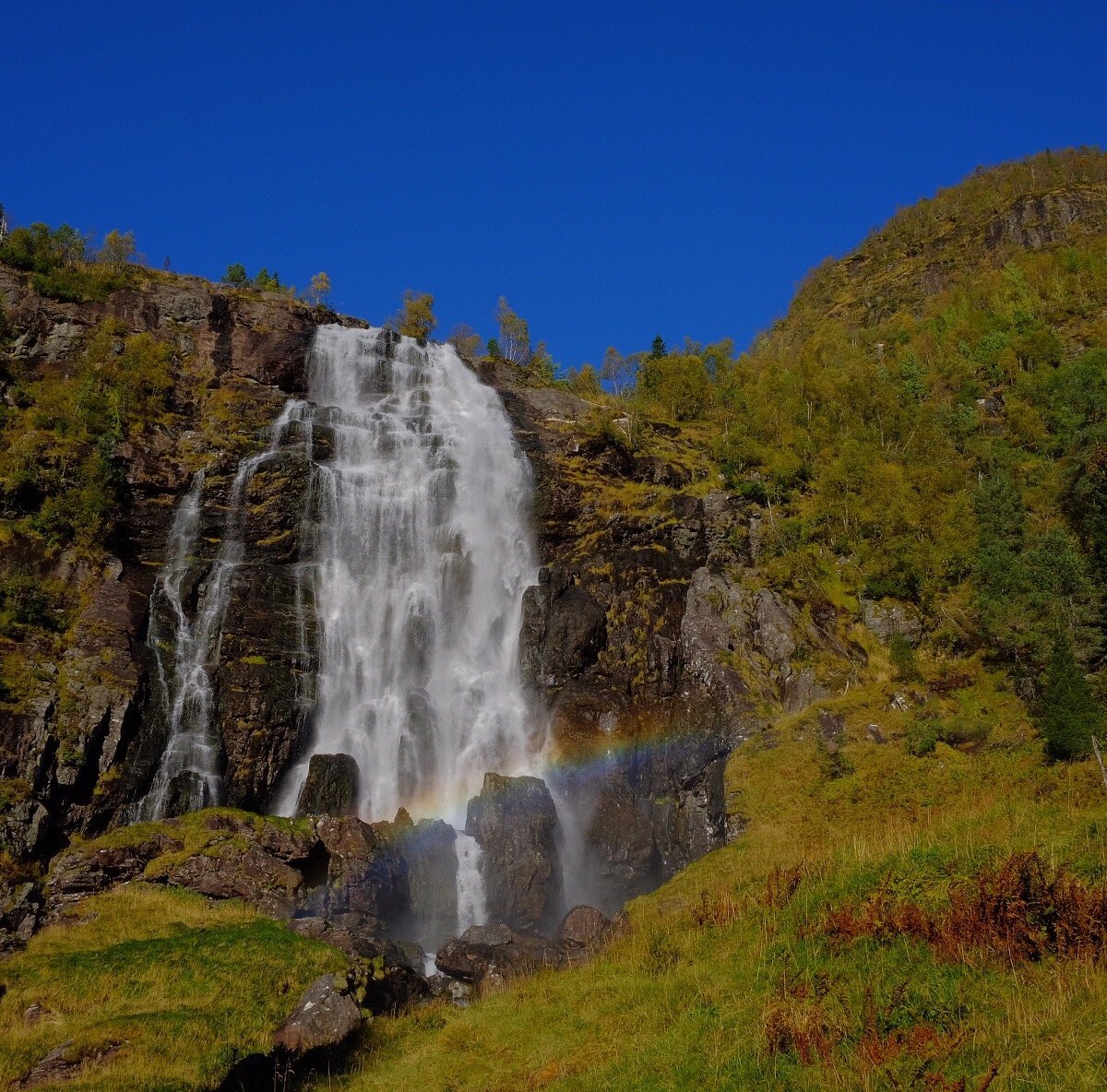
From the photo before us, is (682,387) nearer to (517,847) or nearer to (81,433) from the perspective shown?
(81,433)

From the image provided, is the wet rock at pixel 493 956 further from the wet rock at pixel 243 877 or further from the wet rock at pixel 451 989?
the wet rock at pixel 243 877

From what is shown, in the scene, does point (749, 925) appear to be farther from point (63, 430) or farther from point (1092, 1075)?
point (63, 430)

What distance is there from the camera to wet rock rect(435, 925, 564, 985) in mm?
19516

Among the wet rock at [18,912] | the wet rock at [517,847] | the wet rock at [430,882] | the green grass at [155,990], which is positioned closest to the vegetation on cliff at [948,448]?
the wet rock at [517,847]

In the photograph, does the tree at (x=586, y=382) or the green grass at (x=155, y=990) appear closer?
the green grass at (x=155, y=990)

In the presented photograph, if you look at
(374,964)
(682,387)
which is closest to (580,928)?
(374,964)

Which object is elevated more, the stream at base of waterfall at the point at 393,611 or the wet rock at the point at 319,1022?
the stream at base of waterfall at the point at 393,611

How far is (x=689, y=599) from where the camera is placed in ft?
125

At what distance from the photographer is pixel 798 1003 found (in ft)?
29.3

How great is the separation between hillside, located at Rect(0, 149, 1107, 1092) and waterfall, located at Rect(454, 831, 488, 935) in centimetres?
153

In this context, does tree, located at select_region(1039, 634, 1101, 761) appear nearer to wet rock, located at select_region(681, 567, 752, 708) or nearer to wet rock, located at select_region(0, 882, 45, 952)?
wet rock, located at select_region(681, 567, 752, 708)

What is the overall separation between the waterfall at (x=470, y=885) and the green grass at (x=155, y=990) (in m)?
7.66

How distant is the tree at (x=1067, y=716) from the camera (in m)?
22.5

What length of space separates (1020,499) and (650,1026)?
41.7 m
